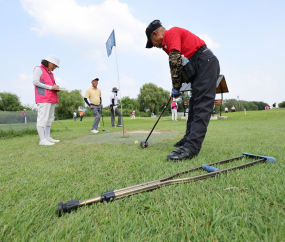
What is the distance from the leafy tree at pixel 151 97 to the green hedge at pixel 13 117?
4616cm

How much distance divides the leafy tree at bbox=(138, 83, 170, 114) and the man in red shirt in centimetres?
5014

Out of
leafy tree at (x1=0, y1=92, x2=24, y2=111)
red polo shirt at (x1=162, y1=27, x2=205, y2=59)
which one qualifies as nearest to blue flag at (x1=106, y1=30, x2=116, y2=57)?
red polo shirt at (x1=162, y1=27, x2=205, y2=59)

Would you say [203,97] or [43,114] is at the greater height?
[203,97]

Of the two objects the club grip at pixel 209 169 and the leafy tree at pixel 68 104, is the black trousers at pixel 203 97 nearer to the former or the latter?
the club grip at pixel 209 169

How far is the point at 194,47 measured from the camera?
2510 mm

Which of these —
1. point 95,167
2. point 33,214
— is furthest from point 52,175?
point 33,214

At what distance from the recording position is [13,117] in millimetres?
6957

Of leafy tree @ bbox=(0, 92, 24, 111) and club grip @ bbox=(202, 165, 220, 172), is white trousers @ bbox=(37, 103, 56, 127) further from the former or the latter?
leafy tree @ bbox=(0, 92, 24, 111)

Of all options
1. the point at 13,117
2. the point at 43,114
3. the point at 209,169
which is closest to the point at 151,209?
the point at 209,169

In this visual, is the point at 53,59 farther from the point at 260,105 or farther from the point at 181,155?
the point at 260,105

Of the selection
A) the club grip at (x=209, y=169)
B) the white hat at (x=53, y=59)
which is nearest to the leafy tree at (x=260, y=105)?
the white hat at (x=53, y=59)

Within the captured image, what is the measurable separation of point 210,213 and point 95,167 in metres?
1.47

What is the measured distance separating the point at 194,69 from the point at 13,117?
7719 millimetres

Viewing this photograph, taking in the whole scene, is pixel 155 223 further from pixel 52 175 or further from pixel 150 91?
pixel 150 91
